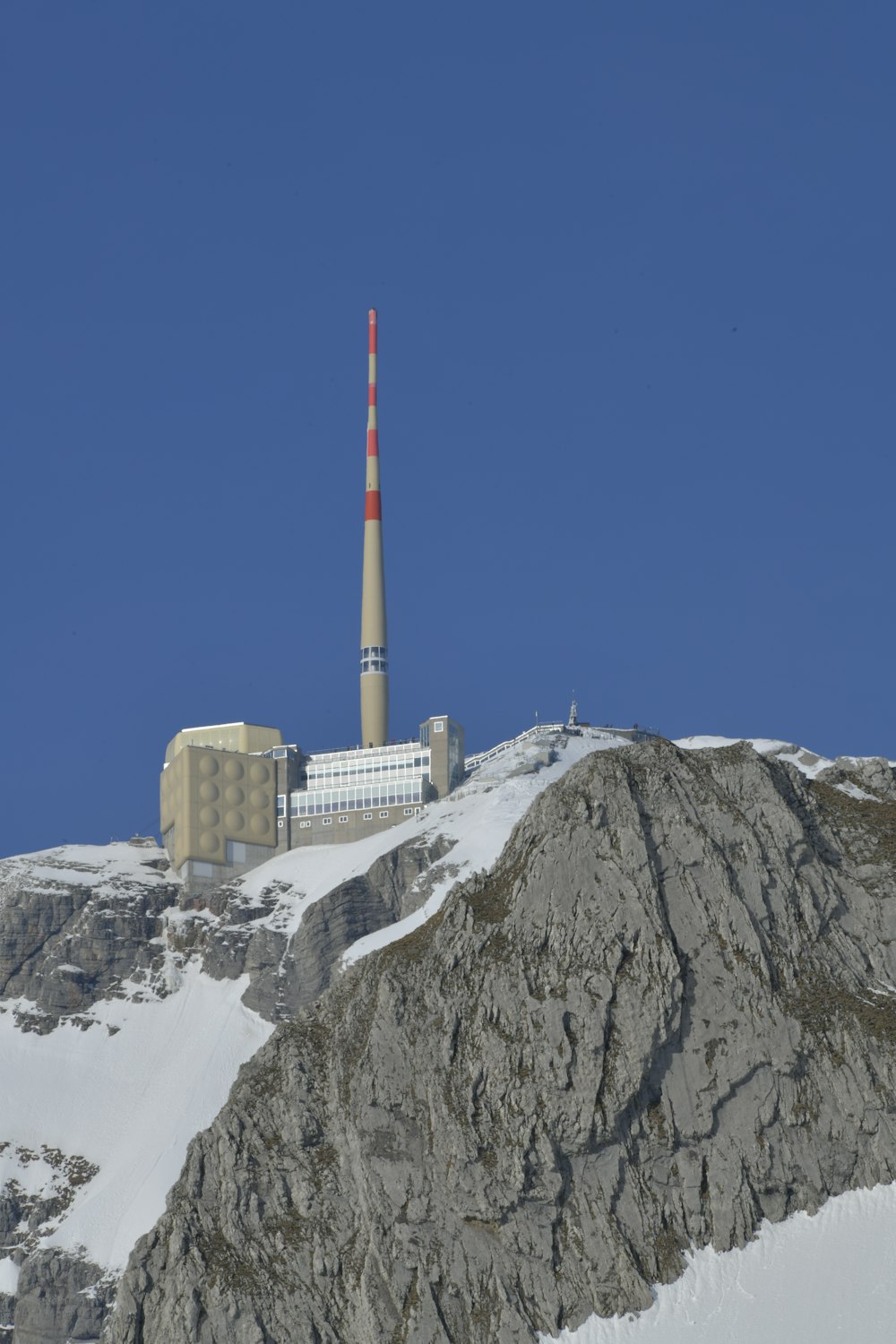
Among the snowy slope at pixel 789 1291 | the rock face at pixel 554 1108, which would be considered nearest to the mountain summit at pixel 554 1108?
the rock face at pixel 554 1108

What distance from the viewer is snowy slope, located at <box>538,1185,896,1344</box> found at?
131 m

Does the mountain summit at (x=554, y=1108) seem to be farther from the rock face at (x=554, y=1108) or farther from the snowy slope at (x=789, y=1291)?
the snowy slope at (x=789, y=1291)

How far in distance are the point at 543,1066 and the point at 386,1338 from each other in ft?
54.6

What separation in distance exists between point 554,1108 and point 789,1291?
15.5m

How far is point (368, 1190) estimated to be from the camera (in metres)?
137

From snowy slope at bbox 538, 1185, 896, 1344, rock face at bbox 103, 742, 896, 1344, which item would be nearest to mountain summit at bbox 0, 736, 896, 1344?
rock face at bbox 103, 742, 896, 1344

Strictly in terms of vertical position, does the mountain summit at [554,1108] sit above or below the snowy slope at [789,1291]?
above

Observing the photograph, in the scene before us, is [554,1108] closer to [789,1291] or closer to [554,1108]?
[554,1108]

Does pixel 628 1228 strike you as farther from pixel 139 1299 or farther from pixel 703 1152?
pixel 139 1299

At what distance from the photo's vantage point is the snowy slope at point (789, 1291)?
131 meters

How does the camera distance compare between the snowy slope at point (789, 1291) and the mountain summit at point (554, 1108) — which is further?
the mountain summit at point (554, 1108)

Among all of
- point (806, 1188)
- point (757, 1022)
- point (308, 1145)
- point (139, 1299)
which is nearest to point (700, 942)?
point (757, 1022)

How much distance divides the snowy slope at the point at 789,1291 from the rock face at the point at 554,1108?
1146mm

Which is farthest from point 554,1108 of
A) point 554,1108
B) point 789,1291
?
point 789,1291
